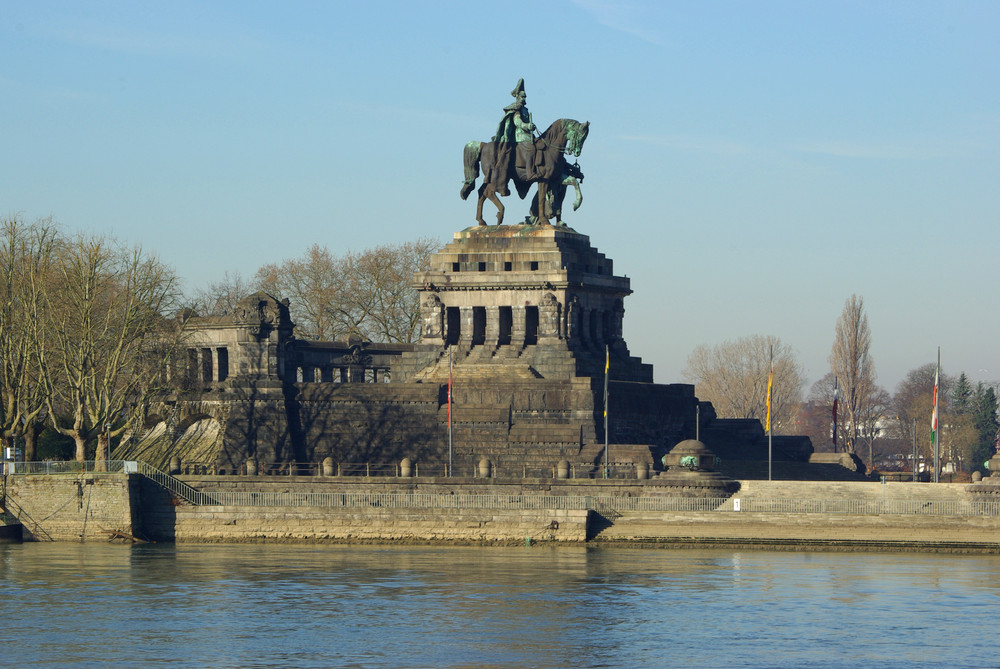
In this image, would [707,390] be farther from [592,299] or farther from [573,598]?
[573,598]

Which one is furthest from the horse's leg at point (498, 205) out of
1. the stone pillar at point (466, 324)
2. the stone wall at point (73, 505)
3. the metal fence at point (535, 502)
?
the stone wall at point (73, 505)

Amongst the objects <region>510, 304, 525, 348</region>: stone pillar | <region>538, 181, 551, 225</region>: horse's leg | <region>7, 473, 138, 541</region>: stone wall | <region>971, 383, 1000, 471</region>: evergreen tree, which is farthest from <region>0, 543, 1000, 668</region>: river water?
<region>971, 383, 1000, 471</region>: evergreen tree

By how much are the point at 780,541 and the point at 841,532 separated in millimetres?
2520

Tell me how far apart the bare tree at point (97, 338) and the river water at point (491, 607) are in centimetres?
858

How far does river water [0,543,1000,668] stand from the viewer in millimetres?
55000

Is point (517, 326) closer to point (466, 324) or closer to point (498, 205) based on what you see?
point (466, 324)

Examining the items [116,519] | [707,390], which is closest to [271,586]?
[116,519]

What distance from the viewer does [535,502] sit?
266ft

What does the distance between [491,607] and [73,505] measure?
26.3 meters

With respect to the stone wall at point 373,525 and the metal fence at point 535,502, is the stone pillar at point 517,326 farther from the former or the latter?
the stone wall at point 373,525

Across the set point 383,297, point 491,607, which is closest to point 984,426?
point 383,297

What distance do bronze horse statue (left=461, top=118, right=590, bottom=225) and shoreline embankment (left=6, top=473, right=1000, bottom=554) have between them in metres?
23.1

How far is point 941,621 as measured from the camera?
60469 millimetres

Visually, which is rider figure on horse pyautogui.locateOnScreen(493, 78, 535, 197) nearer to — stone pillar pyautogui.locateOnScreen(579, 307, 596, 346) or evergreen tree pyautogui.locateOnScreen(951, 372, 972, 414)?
stone pillar pyautogui.locateOnScreen(579, 307, 596, 346)
